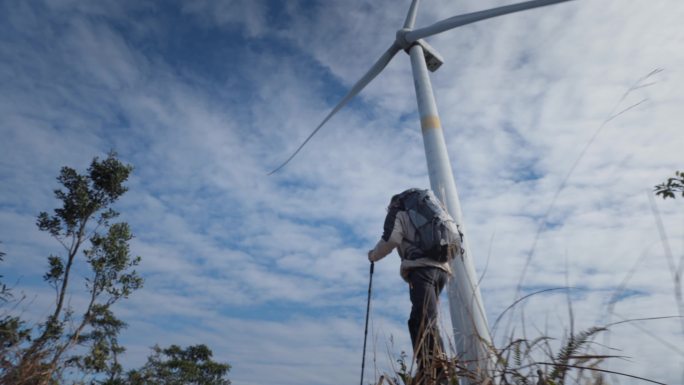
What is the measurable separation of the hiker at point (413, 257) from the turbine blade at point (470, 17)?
27.4 ft

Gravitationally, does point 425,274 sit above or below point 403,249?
below

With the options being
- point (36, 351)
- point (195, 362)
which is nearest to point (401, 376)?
point (36, 351)

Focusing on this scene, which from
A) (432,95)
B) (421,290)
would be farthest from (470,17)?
(421,290)

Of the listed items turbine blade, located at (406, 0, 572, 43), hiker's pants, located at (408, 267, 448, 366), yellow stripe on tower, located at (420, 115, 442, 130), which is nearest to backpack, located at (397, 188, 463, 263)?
hiker's pants, located at (408, 267, 448, 366)

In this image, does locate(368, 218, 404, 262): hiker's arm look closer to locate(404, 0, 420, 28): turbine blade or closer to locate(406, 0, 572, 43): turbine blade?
locate(406, 0, 572, 43): turbine blade

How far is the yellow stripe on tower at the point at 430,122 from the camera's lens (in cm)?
959

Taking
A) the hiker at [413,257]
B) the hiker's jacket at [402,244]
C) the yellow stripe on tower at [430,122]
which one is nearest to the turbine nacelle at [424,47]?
the yellow stripe on tower at [430,122]

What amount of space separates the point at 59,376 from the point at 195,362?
28105 millimetres

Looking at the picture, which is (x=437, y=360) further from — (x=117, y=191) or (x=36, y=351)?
(x=117, y=191)

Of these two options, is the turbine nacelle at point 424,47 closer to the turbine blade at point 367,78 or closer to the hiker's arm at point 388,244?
the turbine blade at point 367,78

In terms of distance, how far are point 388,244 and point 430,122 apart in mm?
6551

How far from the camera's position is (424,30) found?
43.2 feet

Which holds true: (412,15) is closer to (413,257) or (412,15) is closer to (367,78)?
(367,78)

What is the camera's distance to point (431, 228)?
3.46m
